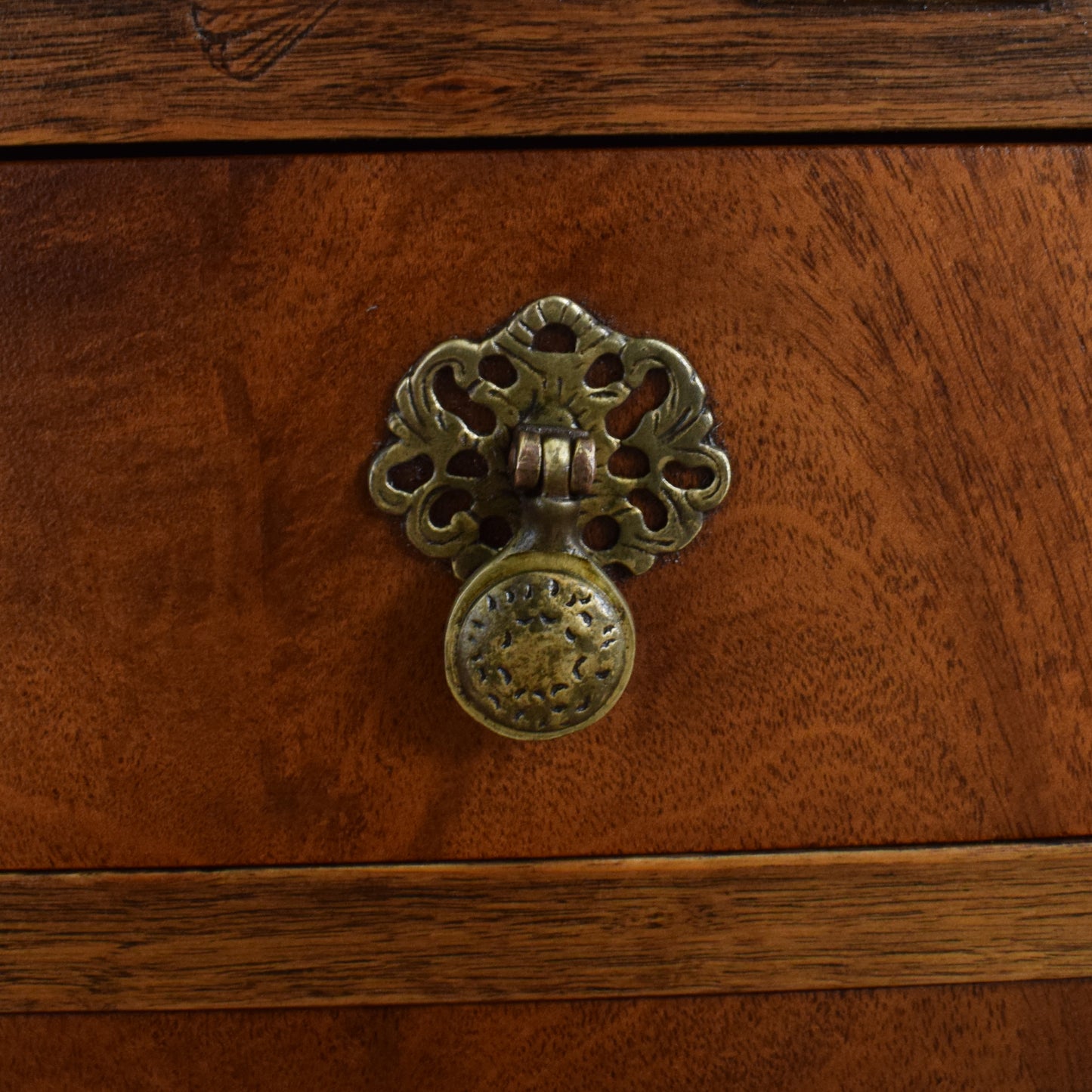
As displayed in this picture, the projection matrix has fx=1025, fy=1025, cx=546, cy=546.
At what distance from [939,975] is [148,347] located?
34 cm

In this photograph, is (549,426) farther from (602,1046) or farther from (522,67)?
(602,1046)

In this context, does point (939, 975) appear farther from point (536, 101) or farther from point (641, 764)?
point (536, 101)

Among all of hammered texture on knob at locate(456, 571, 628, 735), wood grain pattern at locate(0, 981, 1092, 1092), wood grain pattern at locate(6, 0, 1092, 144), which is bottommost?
wood grain pattern at locate(0, 981, 1092, 1092)

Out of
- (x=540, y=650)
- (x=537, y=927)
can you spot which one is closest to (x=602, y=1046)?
(x=537, y=927)

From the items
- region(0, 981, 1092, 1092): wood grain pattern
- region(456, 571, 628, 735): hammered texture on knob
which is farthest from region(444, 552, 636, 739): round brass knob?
region(0, 981, 1092, 1092): wood grain pattern

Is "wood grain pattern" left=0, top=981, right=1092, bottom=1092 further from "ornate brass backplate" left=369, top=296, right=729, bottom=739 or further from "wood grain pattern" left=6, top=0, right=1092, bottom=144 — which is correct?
"wood grain pattern" left=6, top=0, right=1092, bottom=144

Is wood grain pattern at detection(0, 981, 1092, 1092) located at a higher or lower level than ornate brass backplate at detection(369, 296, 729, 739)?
lower

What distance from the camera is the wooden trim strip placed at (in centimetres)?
34

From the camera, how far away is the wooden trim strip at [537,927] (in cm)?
34

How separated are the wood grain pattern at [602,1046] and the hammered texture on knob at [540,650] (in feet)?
0.42

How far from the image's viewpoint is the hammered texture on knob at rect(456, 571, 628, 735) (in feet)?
0.97

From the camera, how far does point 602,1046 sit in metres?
0.36

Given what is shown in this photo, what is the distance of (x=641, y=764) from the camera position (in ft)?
1.12

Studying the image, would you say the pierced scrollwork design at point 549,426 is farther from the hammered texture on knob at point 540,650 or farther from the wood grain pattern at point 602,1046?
the wood grain pattern at point 602,1046
